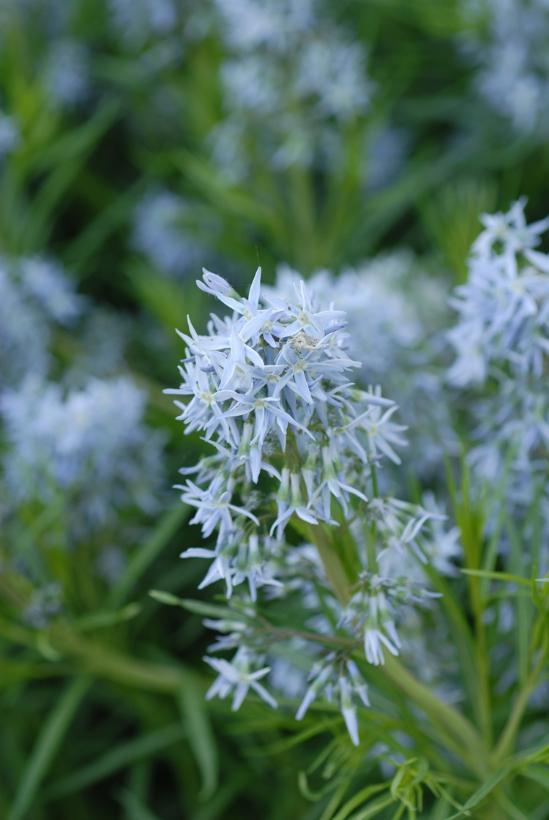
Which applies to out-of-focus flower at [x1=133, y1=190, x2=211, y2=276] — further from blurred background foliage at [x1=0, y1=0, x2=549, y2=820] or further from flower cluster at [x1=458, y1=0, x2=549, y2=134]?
flower cluster at [x1=458, y1=0, x2=549, y2=134]

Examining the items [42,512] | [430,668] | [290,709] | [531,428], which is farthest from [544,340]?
[42,512]

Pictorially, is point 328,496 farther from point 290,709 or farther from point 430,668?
point 290,709

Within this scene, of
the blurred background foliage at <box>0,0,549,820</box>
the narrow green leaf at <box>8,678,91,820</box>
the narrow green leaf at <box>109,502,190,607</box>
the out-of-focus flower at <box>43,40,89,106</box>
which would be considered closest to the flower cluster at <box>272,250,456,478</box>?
the blurred background foliage at <box>0,0,549,820</box>

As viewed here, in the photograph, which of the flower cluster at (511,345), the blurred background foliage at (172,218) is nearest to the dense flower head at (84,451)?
the blurred background foliage at (172,218)

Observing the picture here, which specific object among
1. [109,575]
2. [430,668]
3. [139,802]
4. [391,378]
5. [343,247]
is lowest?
[139,802]

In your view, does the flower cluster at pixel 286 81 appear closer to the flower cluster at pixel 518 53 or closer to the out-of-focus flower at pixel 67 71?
the flower cluster at pixel 518 53

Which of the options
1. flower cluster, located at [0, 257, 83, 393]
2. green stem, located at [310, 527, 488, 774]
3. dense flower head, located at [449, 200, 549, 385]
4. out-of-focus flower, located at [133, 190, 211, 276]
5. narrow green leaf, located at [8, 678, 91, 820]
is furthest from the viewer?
out-of-focus flower, located at [133, 190, 211, 276]
